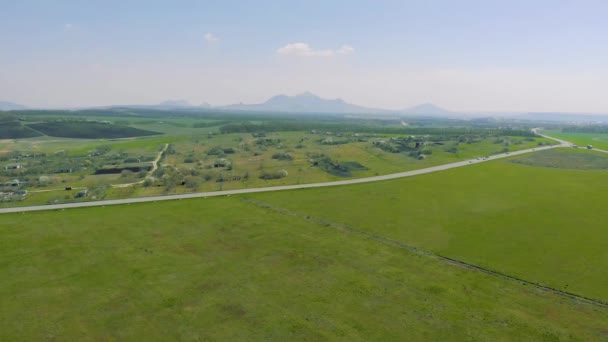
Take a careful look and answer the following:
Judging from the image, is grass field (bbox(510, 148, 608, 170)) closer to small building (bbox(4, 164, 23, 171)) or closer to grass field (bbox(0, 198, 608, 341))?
grass field (bbox(0, 198, 608, 341))

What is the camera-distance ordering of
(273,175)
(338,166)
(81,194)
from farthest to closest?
(338,166) < (273,175) < (81,194)

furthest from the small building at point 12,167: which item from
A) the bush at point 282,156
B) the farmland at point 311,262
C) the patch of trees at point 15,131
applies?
the patch of trees at point 15,131

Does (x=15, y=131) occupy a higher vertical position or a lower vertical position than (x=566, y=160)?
higher

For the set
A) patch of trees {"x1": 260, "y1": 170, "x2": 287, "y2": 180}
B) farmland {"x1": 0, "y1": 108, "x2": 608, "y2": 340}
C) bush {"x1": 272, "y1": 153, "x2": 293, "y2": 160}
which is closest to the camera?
farmland {"x1": 0, "y1": 108, "x2": 608, "y2": 340}

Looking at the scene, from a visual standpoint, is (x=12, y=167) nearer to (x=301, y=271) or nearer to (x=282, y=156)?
(x=282, y=156)

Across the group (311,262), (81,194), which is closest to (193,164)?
(81,194)

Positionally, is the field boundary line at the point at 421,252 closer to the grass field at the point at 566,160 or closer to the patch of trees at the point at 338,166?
the patch of trees at the point at 338,166

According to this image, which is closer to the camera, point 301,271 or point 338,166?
point 301,271

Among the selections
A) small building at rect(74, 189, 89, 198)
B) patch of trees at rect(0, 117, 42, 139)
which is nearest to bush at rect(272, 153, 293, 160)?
small building at rect(74, 189, 89, 198)

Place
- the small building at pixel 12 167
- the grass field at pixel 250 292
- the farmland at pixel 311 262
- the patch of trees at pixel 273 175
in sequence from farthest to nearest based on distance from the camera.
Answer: the small building at pixel 12 167, the patch of trees at pixel 273 175, the farmland at pixel 311 262, the grass field at pixel 250 292
